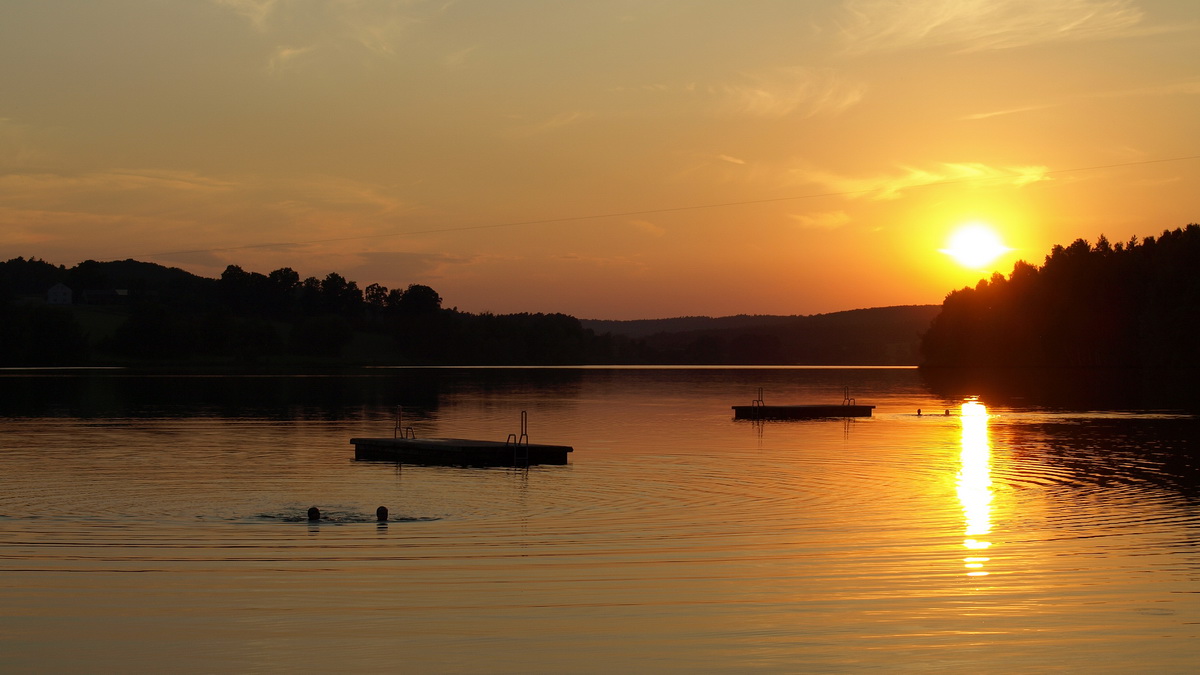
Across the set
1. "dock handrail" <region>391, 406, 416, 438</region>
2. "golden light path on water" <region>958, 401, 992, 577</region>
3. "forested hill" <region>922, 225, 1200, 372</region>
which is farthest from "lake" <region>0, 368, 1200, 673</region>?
"forested hill" <region>922, 225, 1200, 372</region>

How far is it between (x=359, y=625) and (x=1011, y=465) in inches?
1271

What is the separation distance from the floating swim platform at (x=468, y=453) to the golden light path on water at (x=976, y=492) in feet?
48.2

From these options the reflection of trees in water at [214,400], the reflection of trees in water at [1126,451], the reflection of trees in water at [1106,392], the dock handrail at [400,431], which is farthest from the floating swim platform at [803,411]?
the dock handrail at [400,431]

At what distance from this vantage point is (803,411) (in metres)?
78.7

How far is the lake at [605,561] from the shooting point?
524 inches

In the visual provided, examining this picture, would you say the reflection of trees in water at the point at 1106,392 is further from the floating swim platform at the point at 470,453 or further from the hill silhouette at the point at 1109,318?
the floating swim platform at the point at 470,453

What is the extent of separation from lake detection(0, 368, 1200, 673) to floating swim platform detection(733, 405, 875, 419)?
2631 cm

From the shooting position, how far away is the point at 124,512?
2681cm

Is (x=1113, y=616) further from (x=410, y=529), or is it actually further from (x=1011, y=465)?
(x=1011, y=465)

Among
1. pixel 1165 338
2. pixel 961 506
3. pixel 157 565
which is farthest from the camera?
pixel 1165 338

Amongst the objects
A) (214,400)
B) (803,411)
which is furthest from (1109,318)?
(214,400)

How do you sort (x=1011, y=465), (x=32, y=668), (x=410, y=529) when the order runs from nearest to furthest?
(x=32, y=668) → (x=410, y=529) → (x=1011, y=465)

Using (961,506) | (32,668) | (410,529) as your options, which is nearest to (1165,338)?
(961,506)

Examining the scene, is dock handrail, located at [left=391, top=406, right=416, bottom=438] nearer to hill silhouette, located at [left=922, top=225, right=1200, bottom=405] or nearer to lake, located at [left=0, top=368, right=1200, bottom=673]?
lake, located at [left=0, top=368, right=1200, bottom=673]
